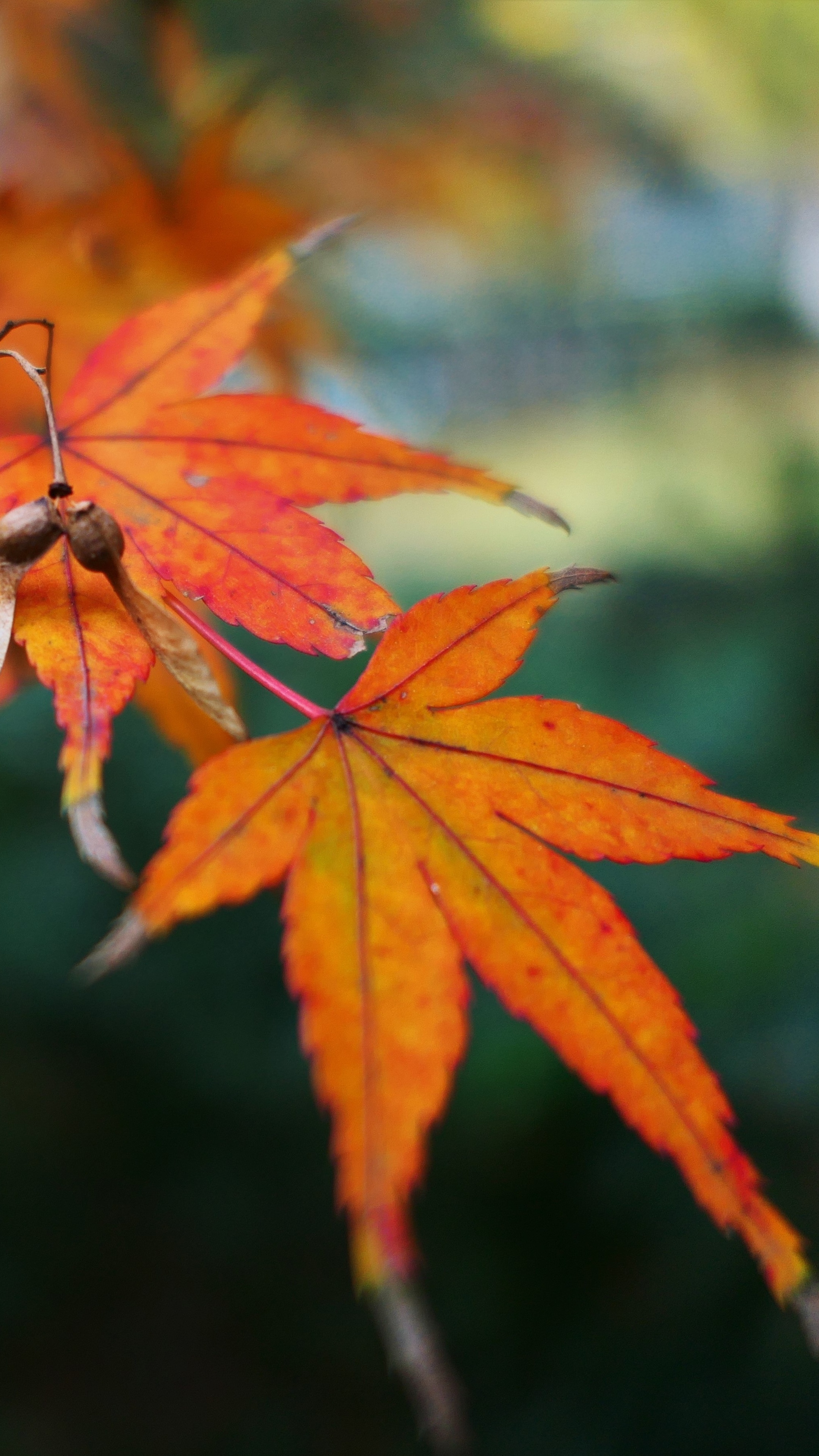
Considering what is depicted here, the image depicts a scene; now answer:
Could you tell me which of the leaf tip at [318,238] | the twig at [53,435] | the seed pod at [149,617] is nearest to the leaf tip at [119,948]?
the seed pod at [149,617]

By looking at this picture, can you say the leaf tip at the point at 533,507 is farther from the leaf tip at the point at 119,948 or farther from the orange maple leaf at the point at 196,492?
the leaf tip at the point at 119,948

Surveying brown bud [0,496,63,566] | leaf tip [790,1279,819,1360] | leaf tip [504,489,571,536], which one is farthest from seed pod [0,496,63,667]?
leaf tip [790,1279,819,1360]

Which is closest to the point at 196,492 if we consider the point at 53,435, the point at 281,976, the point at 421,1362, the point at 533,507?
the point at 53,435

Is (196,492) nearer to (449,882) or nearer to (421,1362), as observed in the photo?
(449,882)

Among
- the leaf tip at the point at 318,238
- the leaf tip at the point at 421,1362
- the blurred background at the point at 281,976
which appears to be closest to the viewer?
the leaf tip at the point at 421,1362

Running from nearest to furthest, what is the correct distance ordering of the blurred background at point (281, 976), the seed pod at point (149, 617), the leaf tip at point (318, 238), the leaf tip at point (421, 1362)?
the leaf tip at point (421, 1362) < the seed pod at point (149, 617) < the leaf tip at point (318, 238) < the blurred background at point (281, 976)

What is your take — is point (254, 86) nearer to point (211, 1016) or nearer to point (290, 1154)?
point (211, 1016)
